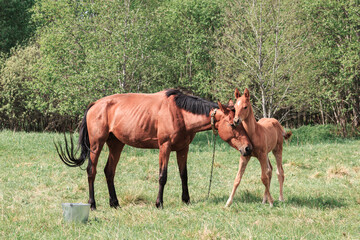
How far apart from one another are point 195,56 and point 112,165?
65.4ft

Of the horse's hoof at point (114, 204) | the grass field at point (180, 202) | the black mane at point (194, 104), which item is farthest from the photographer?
the horse's hoof at point (114, 204)

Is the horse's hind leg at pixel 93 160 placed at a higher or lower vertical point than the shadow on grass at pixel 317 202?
higher

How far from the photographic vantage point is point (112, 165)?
26.0ft

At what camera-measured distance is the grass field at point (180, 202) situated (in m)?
5.18

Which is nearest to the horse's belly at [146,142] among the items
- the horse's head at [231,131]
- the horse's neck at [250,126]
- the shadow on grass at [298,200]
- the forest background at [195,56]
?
the horse's head at [231,131]

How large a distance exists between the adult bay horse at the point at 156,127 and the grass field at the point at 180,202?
2.71 feet

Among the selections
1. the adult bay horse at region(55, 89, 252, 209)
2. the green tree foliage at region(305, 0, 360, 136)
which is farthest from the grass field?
the green tree foliage at region(305, 0, 360, 136)

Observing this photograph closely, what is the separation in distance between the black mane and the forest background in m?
8.75

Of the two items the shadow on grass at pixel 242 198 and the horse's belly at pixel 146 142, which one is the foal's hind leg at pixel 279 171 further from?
the horse's belly at pixel 146 142

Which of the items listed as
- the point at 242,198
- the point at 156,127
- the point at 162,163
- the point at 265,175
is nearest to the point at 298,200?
the point at 242,198

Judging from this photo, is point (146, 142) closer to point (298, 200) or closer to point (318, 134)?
point (298, 200)

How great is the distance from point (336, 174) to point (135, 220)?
23.3 feet

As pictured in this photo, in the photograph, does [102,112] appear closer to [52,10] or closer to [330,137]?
[330,137]

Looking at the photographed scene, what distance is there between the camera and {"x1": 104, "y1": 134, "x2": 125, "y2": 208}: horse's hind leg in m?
7.62
